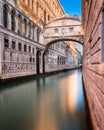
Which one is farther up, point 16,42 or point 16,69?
point 16,42

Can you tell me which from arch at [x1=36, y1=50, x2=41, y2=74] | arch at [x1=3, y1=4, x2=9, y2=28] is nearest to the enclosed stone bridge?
arch at [x1=36, y1=50, x2=41, y2=74]

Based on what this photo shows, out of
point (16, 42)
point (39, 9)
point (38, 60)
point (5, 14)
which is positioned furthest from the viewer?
point (39, 9)

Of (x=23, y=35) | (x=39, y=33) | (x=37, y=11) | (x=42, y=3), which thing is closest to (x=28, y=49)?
(x=23, y=35)

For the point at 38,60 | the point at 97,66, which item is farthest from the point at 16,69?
the point at 97,66

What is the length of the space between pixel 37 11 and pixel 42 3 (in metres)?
2.38

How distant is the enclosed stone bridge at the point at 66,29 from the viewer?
20.3m

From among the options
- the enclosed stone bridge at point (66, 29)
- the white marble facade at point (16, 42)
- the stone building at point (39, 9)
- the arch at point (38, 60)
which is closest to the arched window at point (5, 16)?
the white marble facade at point (16, 42)

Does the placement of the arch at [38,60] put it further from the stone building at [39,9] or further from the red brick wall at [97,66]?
the red brick wall at [97,66]

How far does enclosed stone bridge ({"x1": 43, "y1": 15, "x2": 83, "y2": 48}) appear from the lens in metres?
20.3

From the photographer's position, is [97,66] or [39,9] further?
[39,9]

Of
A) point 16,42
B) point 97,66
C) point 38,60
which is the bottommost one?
point 97,66

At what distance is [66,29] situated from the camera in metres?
20.6

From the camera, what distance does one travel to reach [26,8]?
2170cm

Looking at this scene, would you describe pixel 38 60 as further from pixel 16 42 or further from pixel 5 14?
pixel 5 14
